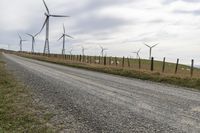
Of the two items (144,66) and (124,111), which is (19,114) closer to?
(124,111)

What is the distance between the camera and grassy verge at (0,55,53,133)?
8831 millimetres

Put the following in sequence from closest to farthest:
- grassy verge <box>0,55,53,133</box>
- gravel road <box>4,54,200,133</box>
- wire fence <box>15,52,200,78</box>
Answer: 1. gravel road <box>4,54,200,133</box>
2. grassy verge <box>0,55,53,133</box>
3. wire fence <box>15,52,200,78</box>

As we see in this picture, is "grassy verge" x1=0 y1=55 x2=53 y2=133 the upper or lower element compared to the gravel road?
lower

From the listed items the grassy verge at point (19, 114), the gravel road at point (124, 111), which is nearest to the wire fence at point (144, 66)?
the gravel road at point (124, 111)

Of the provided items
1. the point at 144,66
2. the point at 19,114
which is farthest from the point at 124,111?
the point at 144,66

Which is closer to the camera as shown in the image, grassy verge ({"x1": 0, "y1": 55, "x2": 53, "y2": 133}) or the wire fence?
grassy verge ({"x1": 0, "y1": 55, "x2": 53, "y2": 133})

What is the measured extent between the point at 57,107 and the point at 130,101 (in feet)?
8.35

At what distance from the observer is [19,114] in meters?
10.6

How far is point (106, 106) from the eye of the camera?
37.7 feet

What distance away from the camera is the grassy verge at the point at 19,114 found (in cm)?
883

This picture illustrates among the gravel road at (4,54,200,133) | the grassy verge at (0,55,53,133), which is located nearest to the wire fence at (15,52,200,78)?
the gravel road at (4,54,200,133)

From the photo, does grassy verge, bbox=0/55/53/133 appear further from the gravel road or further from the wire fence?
the wire fence

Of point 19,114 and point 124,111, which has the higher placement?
point 124,111

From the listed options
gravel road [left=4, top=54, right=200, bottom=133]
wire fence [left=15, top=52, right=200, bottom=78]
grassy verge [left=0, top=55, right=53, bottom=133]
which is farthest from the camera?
wire fence [left=15, top=52, right=200, bottom=78]
